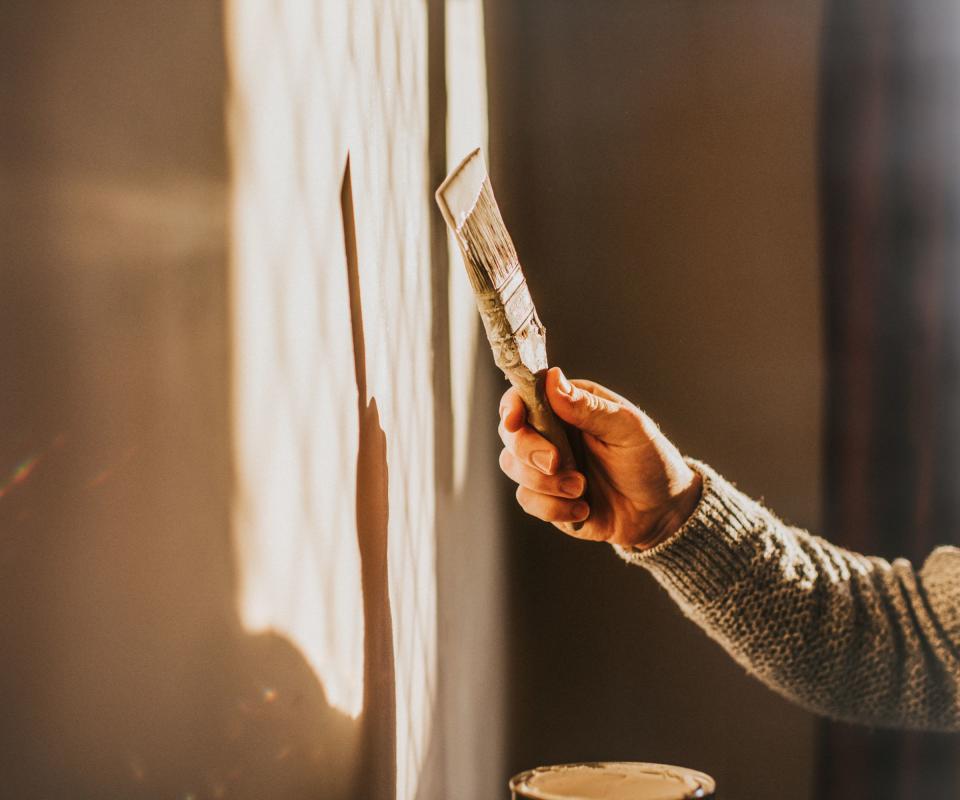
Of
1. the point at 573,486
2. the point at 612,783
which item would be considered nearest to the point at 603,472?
the point at 573,486

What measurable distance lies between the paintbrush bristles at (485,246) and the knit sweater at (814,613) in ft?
1.70

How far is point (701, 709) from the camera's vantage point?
1.69 meters

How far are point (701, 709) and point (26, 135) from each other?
1.64m

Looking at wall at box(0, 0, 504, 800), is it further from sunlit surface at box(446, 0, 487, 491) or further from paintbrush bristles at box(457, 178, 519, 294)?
sunlit surface at box(446, 0, 487, 491)

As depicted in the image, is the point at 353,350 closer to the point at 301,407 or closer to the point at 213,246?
the point at 301,407

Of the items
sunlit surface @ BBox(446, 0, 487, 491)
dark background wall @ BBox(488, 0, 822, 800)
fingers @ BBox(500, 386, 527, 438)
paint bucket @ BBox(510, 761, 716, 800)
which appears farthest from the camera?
dark background wall @ BBox(488, 0, 822, 800)

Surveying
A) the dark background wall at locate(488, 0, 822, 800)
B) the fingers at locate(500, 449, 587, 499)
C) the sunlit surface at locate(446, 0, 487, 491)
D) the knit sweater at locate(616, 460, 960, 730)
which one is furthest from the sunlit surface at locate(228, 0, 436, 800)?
the dark background wall at locate(488, 0, 822, 800)

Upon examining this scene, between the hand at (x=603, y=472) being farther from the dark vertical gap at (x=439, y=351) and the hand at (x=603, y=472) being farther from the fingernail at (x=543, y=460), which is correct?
the dark vertical gap at (x=439, y=351)

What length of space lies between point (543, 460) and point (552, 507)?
128 millimetres

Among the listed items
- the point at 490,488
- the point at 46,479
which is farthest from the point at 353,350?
the point at 490,488

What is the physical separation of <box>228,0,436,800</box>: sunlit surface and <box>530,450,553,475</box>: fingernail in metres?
0.12

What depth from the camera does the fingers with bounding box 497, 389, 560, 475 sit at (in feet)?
2.44

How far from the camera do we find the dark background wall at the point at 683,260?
66.7 inches

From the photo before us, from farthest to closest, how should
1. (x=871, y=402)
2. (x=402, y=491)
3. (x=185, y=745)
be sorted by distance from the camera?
(x=871, y=402) < (x=402, y=491) < (x=185, y=745)
